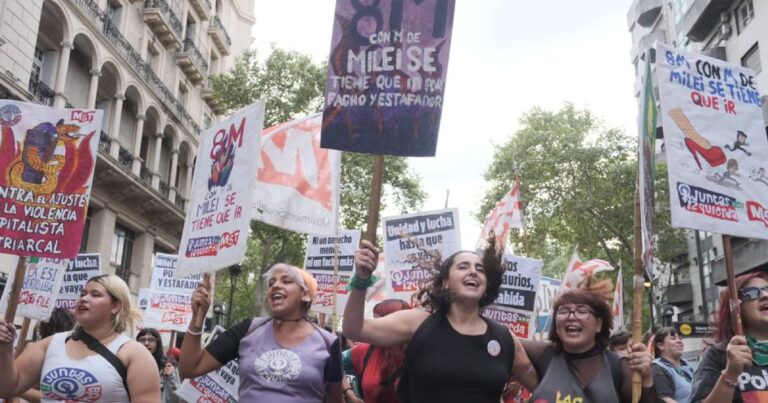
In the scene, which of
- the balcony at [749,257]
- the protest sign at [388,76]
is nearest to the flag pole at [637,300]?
the protest sign at [388,76]

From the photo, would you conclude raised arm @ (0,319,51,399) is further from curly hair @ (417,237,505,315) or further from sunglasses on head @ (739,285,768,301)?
sunglasses on head @ (739,285,768,301)

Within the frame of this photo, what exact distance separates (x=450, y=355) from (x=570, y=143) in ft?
94.8

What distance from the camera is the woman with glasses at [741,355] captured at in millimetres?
3410

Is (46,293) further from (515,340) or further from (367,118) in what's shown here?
(515,340)

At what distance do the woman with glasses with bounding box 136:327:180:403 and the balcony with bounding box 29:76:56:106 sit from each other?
39.7 ft

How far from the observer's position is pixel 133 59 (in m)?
24.1

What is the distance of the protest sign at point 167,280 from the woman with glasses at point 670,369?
24.9 ft

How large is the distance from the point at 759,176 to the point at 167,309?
30.7 feet

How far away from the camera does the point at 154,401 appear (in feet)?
12.6

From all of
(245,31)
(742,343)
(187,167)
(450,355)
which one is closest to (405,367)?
(450,355)

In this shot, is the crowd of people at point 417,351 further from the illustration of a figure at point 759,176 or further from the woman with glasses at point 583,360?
the illustration of a figure at point 759,176

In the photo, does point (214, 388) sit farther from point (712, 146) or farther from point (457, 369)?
point (712, 146)

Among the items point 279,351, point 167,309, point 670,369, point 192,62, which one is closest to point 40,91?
point 167,309

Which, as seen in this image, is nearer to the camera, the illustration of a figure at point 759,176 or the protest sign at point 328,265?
the illustration of a figure at point 759,176
